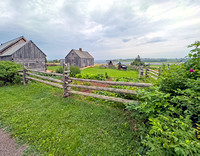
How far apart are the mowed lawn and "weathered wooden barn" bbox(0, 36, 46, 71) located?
1329cm

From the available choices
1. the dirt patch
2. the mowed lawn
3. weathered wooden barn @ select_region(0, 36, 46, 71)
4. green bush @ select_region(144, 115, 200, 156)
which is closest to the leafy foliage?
green bush @ select_region(144, 115, 200, 156)

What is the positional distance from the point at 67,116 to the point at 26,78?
21.0 ft

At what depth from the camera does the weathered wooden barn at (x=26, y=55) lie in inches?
615

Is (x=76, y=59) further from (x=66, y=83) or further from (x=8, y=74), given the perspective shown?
(x=66, y=83)

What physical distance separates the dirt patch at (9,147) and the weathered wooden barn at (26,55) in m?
14.4

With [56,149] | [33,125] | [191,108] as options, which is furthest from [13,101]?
[191,108]

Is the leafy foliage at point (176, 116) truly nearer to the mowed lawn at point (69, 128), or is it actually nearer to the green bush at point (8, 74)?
the mowed lawn at point (69, 128)

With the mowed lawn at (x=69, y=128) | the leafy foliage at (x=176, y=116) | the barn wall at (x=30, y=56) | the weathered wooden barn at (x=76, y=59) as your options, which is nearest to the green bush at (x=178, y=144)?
the leafy foliage at (x=176, y=116)

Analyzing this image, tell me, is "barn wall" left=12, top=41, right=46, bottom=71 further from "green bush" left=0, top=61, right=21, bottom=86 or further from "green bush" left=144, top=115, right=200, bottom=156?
"green bush" left=144, top=115, right=200, bottom=156

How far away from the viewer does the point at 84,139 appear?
8.55 ft

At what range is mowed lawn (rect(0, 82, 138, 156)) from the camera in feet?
7.70

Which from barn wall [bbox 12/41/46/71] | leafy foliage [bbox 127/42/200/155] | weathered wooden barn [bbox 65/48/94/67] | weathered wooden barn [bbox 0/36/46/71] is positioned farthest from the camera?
weathered wooden barn [bbox 65/48/94/67]

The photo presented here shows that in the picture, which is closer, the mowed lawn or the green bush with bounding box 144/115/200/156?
the green bush with bounding box 144/115/200/156

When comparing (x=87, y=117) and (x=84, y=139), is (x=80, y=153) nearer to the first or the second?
(x=84, y=139)
